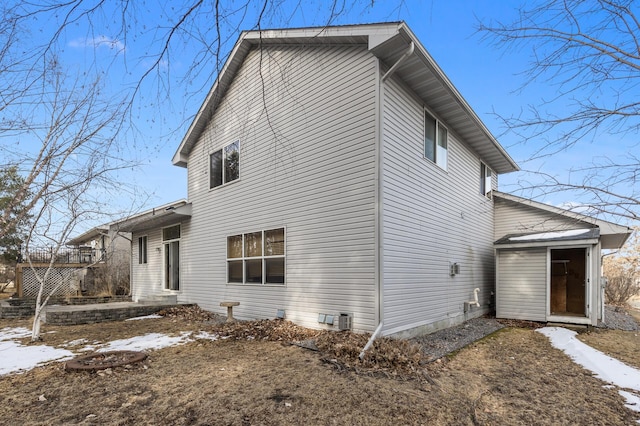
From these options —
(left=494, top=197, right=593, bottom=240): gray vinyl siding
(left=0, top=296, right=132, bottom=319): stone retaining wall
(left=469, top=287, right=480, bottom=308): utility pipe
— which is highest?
(left=494, top=197, right=593, bottom=240): gray vinyl siding

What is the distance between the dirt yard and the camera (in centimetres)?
358

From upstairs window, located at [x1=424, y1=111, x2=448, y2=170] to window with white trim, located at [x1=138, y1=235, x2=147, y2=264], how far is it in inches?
452

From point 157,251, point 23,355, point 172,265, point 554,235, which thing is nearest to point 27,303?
point 157,251

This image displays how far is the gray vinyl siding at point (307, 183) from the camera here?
21.4 ft

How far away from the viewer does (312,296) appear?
7.22 m

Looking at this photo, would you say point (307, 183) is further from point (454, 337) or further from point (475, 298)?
point (475, 298)

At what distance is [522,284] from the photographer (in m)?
9.82

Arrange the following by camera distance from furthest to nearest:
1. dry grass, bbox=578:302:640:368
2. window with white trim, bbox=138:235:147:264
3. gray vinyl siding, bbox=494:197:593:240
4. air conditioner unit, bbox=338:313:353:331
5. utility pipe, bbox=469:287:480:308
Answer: window with white trim, bbox=138:235:147:264 < gray vinyl siding, bbox=494:197:593:240 < utility pipe, bbox=469:287:480:308 < air conditioner unit, bbox=338:313:353:331 < dry grass, bbox=578:302:640:368

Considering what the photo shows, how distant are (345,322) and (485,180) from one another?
26.4 ft

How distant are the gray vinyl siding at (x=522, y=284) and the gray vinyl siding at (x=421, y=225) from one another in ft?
2.28

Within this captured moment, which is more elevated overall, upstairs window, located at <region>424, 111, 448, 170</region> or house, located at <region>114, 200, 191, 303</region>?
upstairs window, located at <region>424, 111, 448, 170</region>

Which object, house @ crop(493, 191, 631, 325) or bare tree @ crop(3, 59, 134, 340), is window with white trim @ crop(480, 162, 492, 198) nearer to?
house @ crop(493, 191, 631, 325)

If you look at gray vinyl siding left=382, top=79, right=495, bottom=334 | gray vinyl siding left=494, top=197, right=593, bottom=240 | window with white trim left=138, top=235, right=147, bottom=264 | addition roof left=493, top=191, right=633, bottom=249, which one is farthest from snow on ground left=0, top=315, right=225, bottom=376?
gray vinyl siding left=494, top=197, right=593, bottom=240

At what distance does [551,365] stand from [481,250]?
555 cm
